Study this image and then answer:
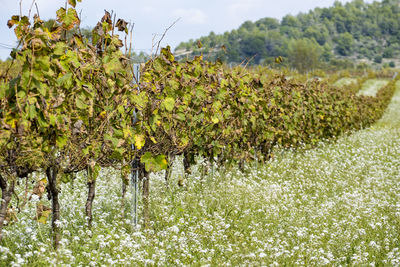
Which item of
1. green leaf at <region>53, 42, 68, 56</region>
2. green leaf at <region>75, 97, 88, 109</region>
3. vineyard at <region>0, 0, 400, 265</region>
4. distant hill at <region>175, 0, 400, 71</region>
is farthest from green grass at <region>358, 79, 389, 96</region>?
distant hill at <region>175, 0, 400, 71</region>

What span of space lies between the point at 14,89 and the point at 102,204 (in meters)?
2.94

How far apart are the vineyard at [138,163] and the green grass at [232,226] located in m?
0.03

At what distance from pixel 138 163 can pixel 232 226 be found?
4.93ft

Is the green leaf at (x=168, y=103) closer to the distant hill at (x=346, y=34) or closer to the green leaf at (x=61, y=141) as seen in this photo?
the green leaf at (x=61, y=141)

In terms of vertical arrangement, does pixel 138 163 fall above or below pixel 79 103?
below

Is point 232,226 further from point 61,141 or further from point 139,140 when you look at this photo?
point 61,141

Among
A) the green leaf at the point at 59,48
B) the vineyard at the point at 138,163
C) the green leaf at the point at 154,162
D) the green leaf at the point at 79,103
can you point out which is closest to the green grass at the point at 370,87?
the vineyard at the point at 138,163

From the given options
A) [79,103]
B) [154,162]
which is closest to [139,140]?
[154,162]

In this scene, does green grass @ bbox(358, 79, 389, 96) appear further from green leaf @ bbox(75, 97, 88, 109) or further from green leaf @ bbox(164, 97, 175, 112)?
green leaf @ bbox(75, 97, 88, 109)

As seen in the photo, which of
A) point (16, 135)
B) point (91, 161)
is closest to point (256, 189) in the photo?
point (91, 161)

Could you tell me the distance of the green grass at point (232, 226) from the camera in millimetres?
4324

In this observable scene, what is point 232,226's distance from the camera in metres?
5.64

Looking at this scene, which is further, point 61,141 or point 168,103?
point 168,103

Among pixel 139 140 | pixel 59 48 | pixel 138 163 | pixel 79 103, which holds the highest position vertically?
pixel 59 48
